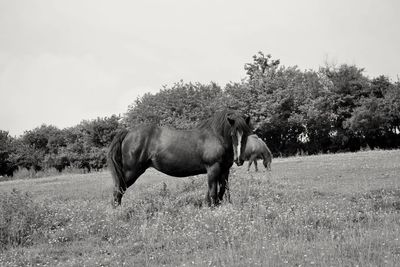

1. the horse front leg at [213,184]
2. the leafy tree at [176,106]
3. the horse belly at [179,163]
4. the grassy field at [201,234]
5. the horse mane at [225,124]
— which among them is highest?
the leafy tree at [176,106]

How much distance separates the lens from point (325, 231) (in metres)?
6.82

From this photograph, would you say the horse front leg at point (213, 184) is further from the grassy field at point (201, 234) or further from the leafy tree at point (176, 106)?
the leafy tree at point (176, 106)

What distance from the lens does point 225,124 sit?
31.6ft

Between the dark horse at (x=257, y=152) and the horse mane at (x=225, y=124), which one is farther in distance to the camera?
the dark horse at (x=257, y=152)

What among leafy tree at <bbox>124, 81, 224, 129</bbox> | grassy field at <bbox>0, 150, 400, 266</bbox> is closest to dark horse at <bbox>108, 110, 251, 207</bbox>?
grassy field at <bbox>0, 150, 400, 266</bbox>

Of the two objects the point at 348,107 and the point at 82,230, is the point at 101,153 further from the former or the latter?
the point at 82,230

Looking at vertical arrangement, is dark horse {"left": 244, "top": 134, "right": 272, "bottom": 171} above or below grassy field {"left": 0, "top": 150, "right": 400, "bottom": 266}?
above

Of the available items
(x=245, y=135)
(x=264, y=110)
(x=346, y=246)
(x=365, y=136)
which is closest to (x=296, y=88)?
(x=264, y=110)

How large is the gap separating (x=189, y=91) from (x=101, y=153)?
24.6 meters

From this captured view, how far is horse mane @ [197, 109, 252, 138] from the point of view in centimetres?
925

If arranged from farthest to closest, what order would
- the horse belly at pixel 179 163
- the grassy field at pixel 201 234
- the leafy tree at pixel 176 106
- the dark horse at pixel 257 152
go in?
the leafy tree at pixel 176 106
the dark horse at pixel 257 152
the horse belly at pixel 179 163
the grassy field at pixel 201 234

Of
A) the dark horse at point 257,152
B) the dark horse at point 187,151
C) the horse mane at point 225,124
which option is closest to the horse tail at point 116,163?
the dark horse at point 187,151

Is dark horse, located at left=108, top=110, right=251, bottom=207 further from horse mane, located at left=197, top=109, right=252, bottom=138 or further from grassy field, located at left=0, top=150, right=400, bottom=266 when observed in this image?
grassy field, located at left=0, top=150, right=400, bottom=266

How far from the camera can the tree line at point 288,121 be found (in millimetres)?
48031
